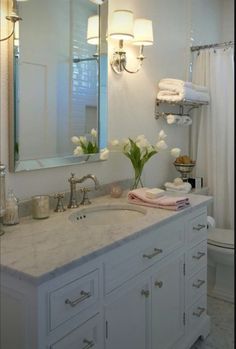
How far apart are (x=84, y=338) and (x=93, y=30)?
5.18 ft

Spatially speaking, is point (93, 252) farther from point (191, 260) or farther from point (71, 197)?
point (191, 260)

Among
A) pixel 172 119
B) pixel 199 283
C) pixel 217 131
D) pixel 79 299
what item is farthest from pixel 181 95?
pixel 79 299

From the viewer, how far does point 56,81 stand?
5.72 ft

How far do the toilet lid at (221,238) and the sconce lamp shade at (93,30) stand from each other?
5.06ft

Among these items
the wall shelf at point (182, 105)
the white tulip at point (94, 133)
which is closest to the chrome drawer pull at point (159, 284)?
the white tulip at point (94, 133)

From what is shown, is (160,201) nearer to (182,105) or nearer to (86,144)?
(86,144)

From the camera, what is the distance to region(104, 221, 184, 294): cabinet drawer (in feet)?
4.25

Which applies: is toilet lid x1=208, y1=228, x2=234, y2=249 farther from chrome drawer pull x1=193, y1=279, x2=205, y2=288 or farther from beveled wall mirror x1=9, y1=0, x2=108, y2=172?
beveled wall mirror x1=9, y1=0, x2=108, y2=172

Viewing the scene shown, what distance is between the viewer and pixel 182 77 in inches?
113

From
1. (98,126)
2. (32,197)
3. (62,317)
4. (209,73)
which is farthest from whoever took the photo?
(209,73)

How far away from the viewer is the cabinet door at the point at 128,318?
1.31m

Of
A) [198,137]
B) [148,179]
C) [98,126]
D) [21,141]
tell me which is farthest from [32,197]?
[198,137]

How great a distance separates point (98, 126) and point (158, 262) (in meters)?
0.88

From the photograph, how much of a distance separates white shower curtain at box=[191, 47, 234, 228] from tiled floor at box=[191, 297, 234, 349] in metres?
0.64
